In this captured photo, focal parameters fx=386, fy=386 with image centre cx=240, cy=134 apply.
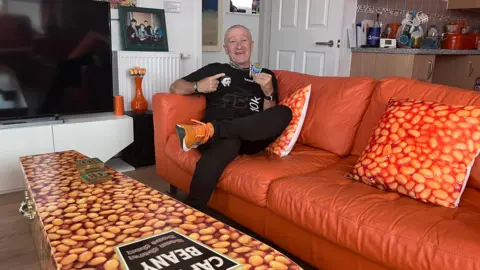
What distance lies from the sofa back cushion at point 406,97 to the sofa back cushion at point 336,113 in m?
0.05

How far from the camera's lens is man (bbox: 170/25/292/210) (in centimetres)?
178

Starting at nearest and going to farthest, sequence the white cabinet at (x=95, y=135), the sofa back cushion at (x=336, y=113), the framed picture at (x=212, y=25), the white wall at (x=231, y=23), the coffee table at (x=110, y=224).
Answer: the coffee table at (x=110, y=224) < the sofa back cushion at (x=336, y=113) < the white cabinet at (x=95, y=135) < the framed picture at (x=212, y=25) < the white wall at (x=231, y=23)

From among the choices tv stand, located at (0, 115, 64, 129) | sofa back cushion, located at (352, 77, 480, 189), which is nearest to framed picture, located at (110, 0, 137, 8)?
tv stand, located at (0, 115, 64, 129)

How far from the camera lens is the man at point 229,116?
178 centimetres

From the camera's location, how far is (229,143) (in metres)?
1.84

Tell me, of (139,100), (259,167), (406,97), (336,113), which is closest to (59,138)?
(139,100)

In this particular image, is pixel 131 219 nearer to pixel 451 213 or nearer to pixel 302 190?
pixel 302 190

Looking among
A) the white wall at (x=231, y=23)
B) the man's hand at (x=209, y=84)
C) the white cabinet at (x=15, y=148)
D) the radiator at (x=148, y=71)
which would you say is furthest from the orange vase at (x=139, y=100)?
the white wall at (x=231, y=23)

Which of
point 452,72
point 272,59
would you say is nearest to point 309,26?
point 272,59

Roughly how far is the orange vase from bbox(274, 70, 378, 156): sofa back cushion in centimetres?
140

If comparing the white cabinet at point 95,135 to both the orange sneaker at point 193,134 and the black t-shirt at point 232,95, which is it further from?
the orange sneaker at point 193,134

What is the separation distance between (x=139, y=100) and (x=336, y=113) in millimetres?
1616

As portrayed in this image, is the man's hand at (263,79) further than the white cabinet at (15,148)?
No

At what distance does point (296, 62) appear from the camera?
3.71m
